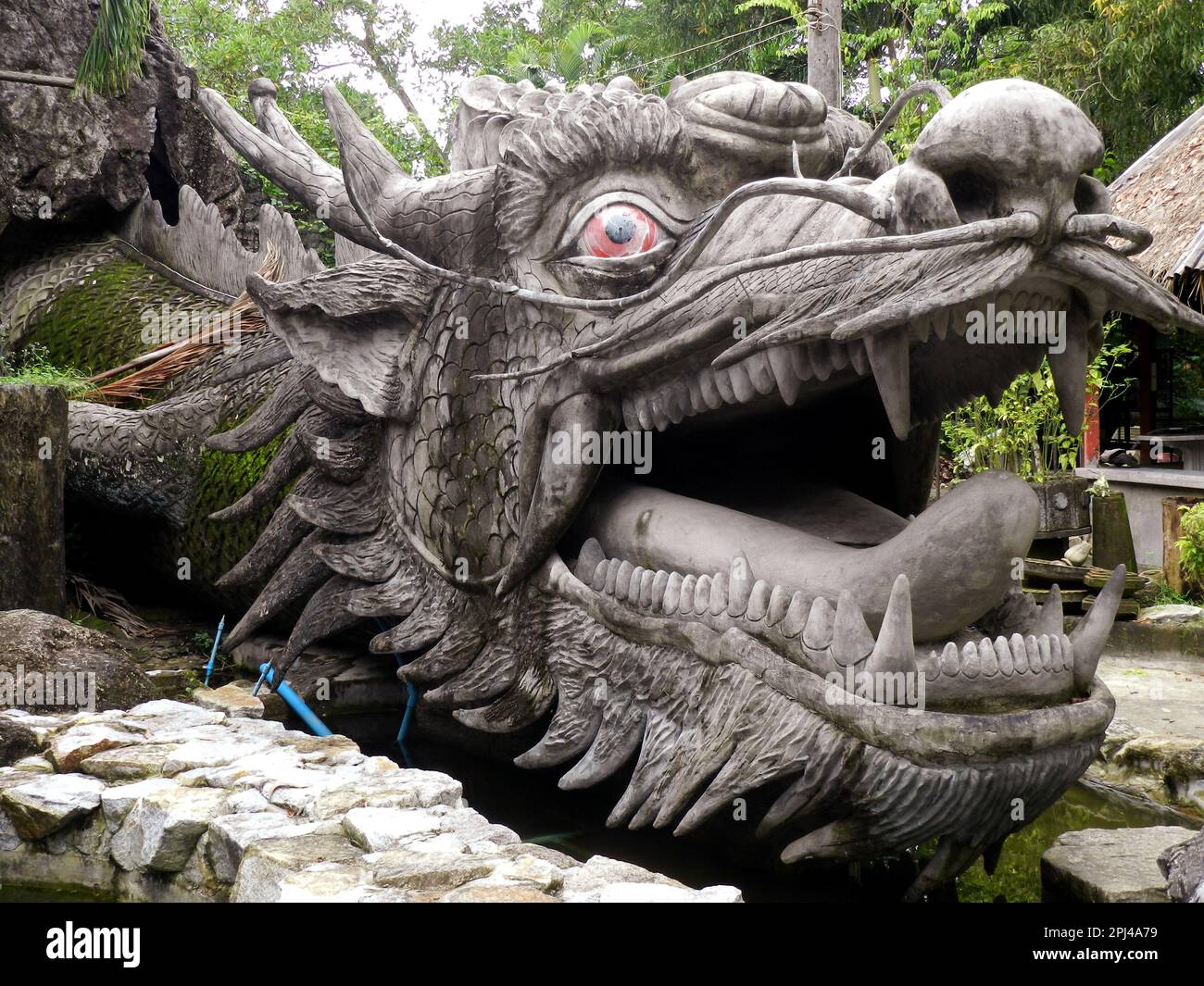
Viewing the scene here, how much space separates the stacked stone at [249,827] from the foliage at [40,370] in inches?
91.9

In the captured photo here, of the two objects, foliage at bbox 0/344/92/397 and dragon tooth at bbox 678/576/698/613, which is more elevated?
foliage at bbox 0/344/92/397

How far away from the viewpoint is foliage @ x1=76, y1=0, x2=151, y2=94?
18.0 feet

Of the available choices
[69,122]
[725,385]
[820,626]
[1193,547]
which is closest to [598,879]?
[820,626]

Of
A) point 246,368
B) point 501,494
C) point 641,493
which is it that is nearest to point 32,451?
point 246,368

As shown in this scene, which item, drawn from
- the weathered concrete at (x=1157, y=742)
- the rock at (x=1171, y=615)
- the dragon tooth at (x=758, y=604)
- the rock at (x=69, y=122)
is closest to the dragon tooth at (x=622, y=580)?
the dragon tooth at (x=758, y=604)

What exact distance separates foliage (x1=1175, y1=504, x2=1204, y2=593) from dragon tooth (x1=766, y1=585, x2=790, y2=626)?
6.68 metres

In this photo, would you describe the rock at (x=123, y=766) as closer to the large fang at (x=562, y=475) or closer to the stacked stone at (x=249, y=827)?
the stacked stone at (x=249, y=827)

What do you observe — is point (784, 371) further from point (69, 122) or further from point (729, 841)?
point (69, 122)

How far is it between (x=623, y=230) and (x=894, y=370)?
2.94 feet

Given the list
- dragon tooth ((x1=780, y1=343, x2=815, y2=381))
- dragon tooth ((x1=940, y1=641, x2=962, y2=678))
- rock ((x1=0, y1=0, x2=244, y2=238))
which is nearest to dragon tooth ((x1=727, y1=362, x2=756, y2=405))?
dragon tooth ((x1=780, y1=343, x2=815, y2=381))

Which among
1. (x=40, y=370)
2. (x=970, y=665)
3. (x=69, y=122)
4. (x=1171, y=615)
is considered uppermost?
(x=69, y=122)

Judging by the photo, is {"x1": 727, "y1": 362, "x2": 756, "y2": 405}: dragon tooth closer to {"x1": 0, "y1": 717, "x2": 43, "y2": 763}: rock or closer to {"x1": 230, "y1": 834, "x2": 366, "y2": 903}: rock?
{"x1": 230, "y1": 834, "x2": 366, "y2": 903}: rock

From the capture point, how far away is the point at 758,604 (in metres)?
2.57
